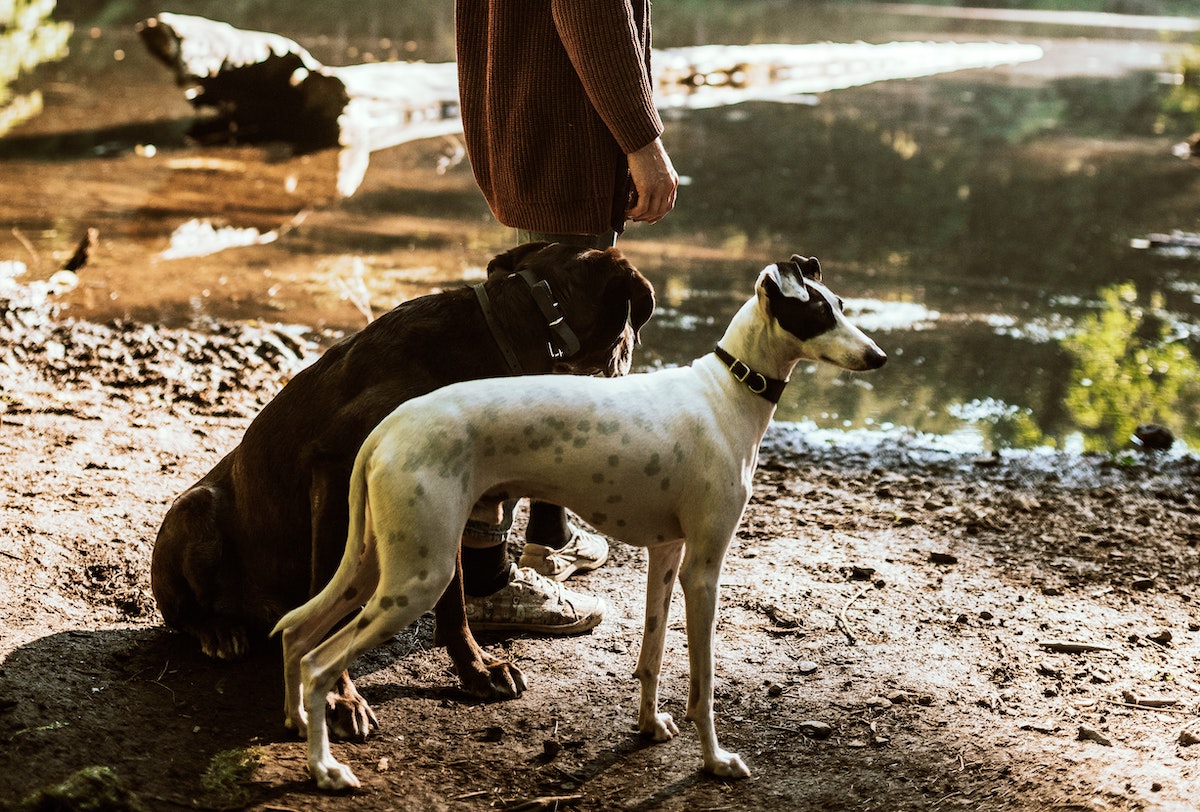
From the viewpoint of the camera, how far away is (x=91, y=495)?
470 cm

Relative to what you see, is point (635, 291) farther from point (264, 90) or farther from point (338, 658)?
point (264, 90)

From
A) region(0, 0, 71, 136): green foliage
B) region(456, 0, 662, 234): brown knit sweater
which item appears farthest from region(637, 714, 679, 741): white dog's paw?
region(0, 0, 71, 136): green foliage

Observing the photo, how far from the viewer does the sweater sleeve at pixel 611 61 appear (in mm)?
3482

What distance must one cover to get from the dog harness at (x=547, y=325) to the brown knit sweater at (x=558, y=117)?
1.67ft

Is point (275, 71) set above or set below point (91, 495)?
above

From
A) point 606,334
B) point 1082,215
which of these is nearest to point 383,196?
point 1082,215

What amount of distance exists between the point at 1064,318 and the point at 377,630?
6609mm

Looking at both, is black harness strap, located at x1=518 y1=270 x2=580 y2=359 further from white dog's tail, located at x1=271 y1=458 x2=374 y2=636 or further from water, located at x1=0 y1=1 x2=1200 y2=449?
water, located at x1=0 y1=1 x2=1200 y2=449

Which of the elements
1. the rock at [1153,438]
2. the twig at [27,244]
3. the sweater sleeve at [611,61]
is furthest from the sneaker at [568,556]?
the twig at [27,244]

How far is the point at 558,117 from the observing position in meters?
3.73

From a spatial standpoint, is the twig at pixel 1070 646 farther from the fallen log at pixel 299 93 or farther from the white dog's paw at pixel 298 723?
the fallen log at pixel 299 93

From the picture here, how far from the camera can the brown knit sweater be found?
3551mm

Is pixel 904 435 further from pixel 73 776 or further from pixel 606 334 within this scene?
pixel 73 776

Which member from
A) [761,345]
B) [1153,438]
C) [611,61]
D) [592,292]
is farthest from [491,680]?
[1153,438]
